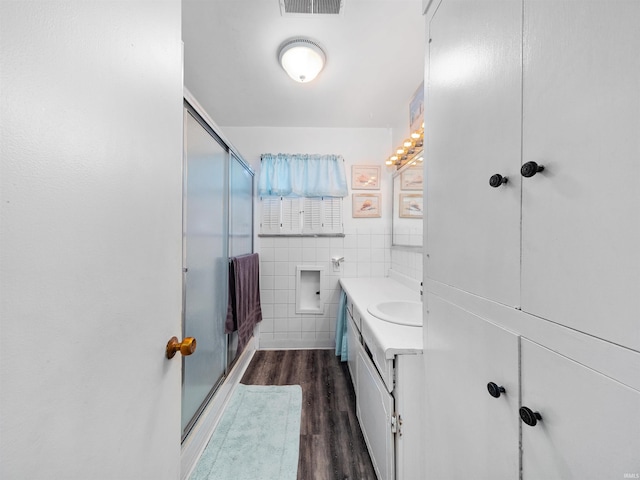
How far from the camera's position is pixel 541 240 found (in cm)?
47

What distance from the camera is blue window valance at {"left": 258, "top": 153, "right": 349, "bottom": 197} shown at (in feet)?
8.32

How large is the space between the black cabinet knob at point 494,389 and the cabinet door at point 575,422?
47 millimetres

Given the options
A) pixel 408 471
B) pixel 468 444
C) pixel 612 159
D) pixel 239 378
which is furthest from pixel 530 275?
pixel 239 378

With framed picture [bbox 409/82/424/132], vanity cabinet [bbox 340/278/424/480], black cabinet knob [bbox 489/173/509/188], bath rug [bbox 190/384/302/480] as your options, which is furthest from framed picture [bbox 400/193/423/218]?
bath rug [bbox 190/384/302/480]

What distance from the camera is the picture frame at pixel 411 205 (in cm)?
192

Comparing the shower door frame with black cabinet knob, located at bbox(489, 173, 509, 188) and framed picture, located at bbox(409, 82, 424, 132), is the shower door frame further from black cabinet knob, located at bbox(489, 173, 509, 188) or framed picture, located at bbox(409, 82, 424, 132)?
framed picture, located at bbox(409, 82, 424, 132)

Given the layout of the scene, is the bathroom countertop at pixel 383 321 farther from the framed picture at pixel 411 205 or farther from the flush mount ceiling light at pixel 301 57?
the flush mount ceiling light at pixel 301 57

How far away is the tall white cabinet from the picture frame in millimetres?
1196

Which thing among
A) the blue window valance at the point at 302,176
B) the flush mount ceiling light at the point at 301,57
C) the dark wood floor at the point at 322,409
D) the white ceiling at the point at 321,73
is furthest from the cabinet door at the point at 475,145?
the blue window valance at the point at 302,176

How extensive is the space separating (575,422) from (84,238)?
86 cm

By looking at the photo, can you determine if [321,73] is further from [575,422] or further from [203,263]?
[575,422]

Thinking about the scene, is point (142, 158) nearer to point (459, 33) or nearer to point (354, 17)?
point (459, 33)

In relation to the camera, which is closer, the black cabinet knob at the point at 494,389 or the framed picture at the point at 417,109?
the black cabinet knob at the point at 494,389

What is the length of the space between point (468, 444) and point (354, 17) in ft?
6.36
